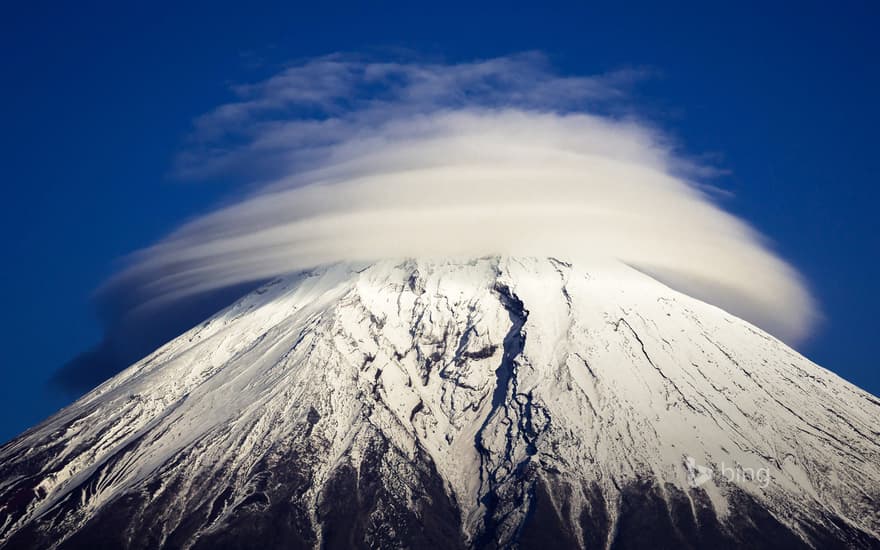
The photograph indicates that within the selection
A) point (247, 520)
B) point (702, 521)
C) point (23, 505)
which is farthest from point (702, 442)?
point (23, 505)

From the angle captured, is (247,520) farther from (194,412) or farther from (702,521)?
(702,521)

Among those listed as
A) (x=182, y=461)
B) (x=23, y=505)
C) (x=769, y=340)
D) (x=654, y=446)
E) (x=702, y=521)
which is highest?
(x=769, y=340)

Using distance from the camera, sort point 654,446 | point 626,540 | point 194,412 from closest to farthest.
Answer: point 626,540 → point 654,446 → point 194,412

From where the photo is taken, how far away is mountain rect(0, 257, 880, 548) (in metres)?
121

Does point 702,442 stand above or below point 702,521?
above

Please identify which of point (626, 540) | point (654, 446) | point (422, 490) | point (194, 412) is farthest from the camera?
point (194, 412)

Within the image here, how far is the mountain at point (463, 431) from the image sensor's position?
121250mm

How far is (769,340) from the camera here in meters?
171

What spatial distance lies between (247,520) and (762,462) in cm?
6712

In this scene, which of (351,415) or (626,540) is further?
(351,415)

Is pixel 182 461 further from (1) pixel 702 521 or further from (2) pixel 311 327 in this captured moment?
(1) pixel 702 521

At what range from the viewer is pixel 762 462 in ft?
443

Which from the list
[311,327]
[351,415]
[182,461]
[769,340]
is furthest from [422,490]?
[769,340]

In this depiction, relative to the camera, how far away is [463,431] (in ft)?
466
